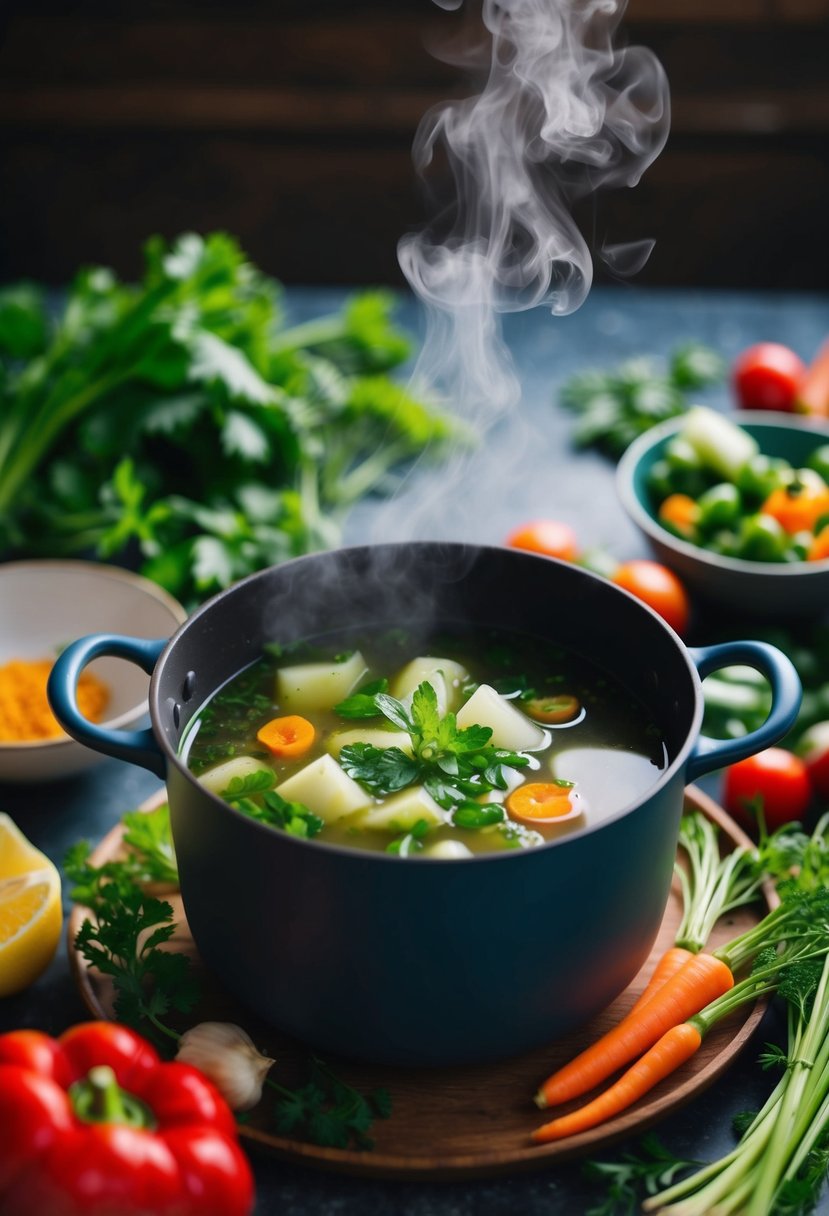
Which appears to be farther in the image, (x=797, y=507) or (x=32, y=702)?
(x=797, y=507)

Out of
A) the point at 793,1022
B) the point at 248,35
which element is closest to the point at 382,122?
the point at 248,35

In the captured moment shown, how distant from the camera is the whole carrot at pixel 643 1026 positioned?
1535 millimetres

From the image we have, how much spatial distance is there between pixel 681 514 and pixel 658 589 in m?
0.26

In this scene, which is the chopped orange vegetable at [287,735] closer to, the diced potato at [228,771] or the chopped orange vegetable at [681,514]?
the diced potato at [228,771]

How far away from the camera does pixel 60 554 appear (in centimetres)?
274

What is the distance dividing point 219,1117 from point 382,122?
3812mm

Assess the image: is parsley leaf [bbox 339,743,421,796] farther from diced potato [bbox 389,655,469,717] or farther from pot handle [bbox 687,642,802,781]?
pot handle [bbox 687,642,802,781]

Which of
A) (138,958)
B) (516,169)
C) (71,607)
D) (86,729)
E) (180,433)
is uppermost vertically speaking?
(516,169)

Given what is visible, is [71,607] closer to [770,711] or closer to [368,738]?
[368,738]

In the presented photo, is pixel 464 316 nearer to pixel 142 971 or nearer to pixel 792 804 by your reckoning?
pixel 792 804

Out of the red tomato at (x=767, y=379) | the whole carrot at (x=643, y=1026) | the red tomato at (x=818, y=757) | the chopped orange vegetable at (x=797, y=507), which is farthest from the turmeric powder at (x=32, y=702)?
the red tomato at (x=767, y=379)

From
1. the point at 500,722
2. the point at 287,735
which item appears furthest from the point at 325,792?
the point at 500,722

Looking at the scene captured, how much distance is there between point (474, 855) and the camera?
1.37 m

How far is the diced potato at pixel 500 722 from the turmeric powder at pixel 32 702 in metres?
0.76
